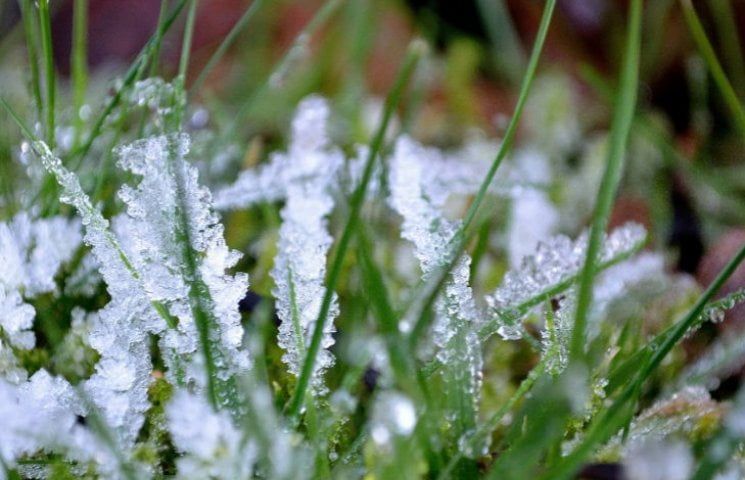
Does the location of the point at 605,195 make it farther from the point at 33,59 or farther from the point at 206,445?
the point at 33,59

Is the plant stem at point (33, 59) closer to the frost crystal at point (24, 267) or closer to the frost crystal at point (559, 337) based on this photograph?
the frost crystal at point (24, 267)

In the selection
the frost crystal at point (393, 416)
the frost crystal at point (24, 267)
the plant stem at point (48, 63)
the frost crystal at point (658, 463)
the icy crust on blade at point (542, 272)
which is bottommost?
the frost crystal at point (658, 463)

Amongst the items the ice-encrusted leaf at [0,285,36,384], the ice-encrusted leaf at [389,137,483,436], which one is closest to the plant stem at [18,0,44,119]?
the ice-encrusted leaf at [0,285,36,384]

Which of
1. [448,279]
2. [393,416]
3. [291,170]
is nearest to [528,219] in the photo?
[291,170]

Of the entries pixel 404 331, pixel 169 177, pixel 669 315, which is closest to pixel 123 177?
pixel 169 177

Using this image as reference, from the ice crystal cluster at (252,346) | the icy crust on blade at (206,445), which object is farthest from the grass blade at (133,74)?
the icy crust on blade at (206,445)

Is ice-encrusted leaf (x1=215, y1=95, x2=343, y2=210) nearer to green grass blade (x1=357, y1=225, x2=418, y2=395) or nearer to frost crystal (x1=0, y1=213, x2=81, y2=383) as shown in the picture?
frost crystal (x1=0, y1=213, x2=81, y2=383)
